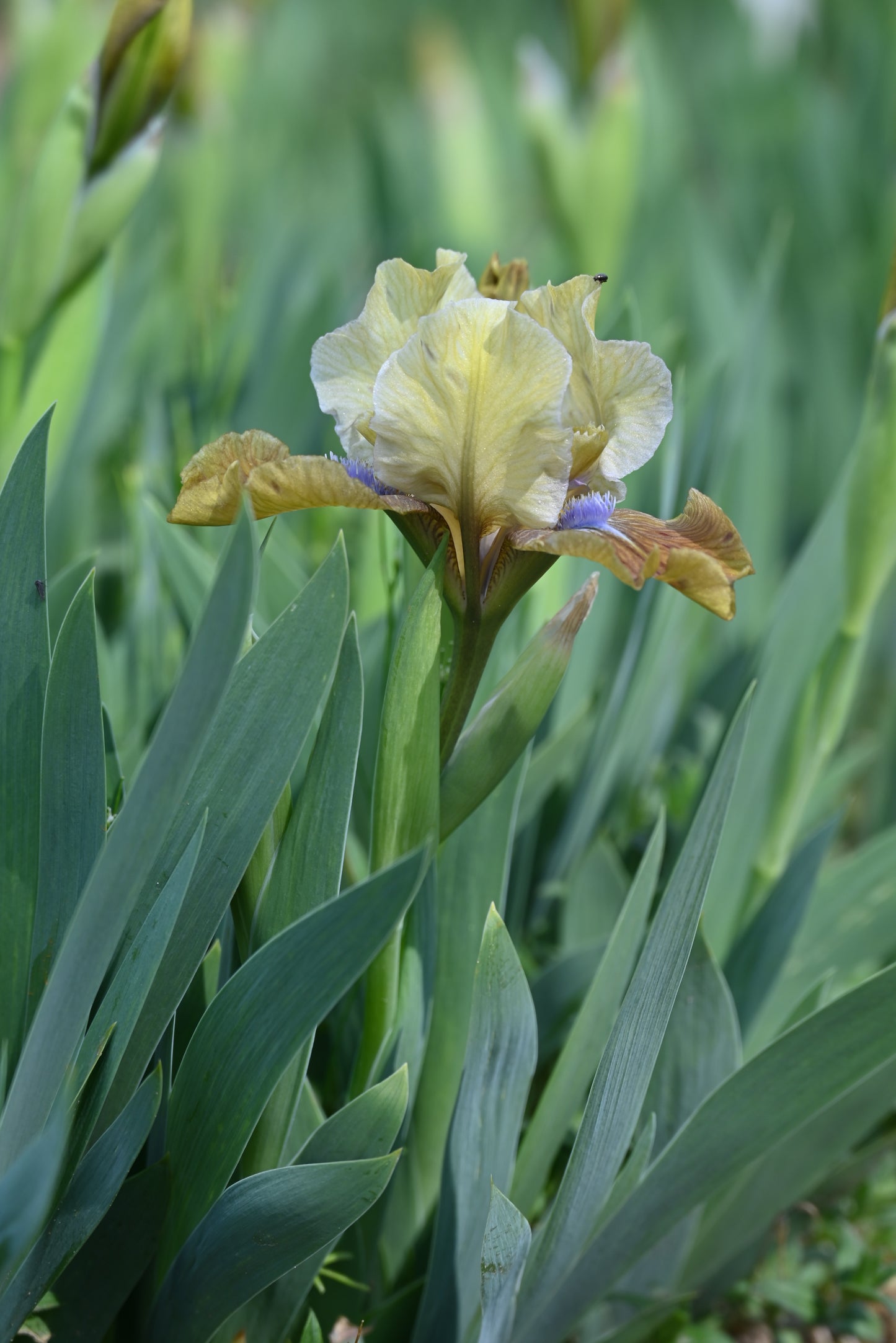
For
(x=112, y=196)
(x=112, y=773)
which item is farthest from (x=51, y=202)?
(x=112, y=773)

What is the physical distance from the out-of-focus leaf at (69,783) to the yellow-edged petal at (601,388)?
9.7 inches

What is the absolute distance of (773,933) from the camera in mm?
805

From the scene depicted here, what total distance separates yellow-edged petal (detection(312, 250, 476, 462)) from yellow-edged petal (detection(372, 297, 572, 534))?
0.04 metres

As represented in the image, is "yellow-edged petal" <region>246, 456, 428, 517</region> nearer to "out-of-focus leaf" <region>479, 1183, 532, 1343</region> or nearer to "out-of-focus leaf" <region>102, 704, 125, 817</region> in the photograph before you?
"out-of-focus leaf" <region>102, 704, 125, 817</region>

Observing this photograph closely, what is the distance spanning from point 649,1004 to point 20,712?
13.5 inches

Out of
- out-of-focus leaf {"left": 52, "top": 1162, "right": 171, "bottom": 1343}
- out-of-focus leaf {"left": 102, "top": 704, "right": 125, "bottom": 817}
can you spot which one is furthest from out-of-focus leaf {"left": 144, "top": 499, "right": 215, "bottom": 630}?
out-of-focus leaf {"left": 52, "top": 1162, "right": 171, "bottom": 1343}

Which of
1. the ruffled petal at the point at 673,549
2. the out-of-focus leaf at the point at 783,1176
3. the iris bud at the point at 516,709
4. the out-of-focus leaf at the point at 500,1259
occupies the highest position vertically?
the ruffled petal at the point at 673,549

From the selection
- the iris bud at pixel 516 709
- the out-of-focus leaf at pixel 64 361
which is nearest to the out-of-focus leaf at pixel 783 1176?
the iris bud at pixel 516 709

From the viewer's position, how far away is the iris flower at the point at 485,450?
48cm

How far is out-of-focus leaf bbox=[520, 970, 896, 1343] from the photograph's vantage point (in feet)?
1.86

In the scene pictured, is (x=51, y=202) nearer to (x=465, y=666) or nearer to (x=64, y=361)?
(x=64, y=361)

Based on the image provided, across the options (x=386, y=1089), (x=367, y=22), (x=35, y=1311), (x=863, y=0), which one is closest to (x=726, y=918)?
(x=386, y=1089)

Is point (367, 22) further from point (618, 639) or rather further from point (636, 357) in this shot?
point (636, 357)

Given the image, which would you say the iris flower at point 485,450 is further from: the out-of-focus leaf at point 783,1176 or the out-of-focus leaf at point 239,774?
the out-of-focus leaf at point 783,1176
